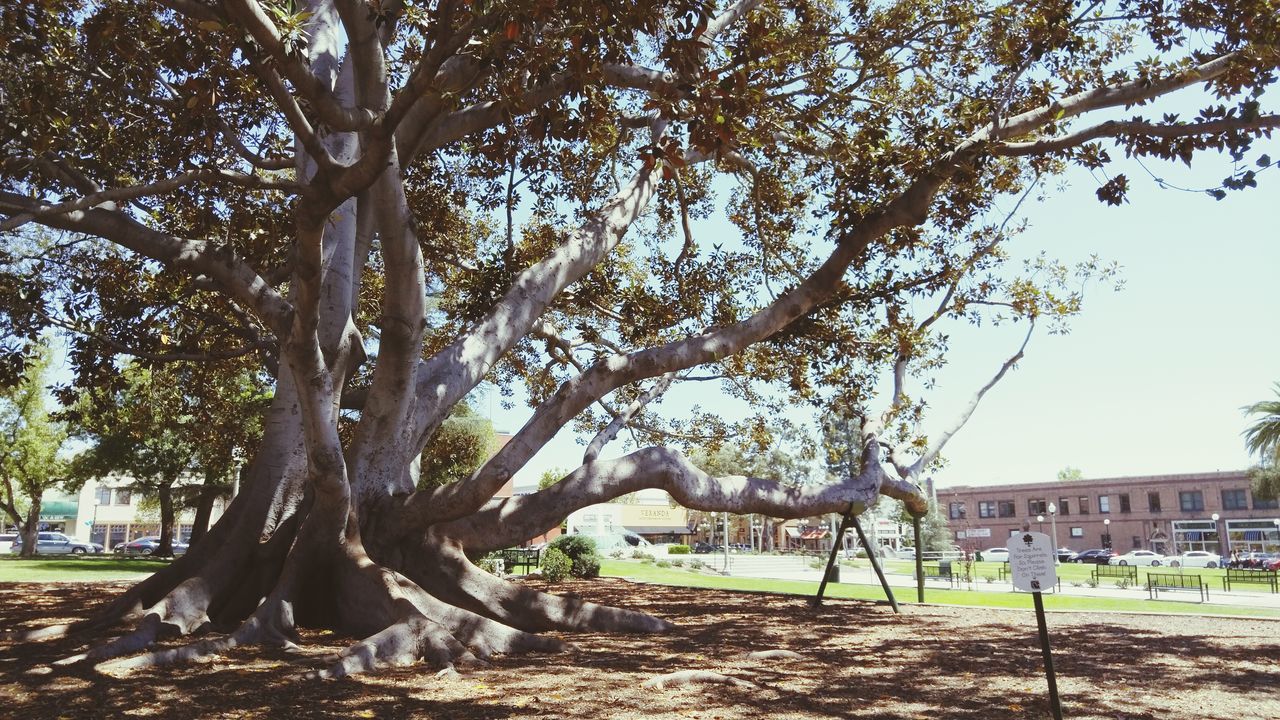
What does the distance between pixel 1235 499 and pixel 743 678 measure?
Result: 78824 mm

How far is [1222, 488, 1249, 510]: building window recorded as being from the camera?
223 feet

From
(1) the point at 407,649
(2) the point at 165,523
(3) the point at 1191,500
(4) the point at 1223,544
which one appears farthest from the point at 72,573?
(3) the point at 1191,500

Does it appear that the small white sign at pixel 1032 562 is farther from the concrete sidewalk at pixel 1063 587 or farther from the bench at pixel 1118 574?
the bench at pixel 1118 574

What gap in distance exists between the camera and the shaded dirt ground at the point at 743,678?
529 cm

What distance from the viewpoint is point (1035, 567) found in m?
5.38

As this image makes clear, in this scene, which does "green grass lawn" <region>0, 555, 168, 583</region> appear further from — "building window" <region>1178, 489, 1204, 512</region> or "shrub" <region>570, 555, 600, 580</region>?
"building window" <region>1178, 489, 1204, 512</region>

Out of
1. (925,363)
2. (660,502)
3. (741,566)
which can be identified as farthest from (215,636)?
(660,502)

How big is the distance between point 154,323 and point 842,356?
10276 millimetres

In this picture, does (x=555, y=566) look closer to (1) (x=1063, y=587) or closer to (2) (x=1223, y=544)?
(1) (x=1063, y=587)

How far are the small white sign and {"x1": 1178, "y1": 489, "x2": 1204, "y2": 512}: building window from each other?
7921cm

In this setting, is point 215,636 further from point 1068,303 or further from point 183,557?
point 1068,303

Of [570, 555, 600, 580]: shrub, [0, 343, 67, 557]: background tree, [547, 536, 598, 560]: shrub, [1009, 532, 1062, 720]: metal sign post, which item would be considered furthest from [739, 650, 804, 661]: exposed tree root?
[0, 343, 67, 557]: background tree

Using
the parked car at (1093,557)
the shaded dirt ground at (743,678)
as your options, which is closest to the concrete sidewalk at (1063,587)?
the shaded dirt ground at (743,678)

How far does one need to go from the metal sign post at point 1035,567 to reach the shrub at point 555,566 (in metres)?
15.3
